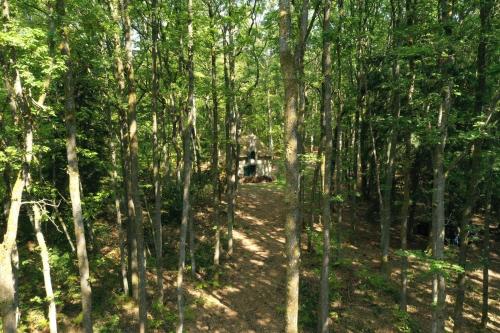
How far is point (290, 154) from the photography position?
6117mm

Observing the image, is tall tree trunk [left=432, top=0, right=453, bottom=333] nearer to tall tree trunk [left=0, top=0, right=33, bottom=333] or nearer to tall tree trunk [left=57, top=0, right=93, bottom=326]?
tall tree trunk [left=57, top=0, right=93, bottom=326]

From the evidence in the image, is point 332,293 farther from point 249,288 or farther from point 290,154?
point 290,154

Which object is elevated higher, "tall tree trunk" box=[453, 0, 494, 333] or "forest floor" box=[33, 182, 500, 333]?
"tall tree trunk" box=[453, 0, 494, 333]

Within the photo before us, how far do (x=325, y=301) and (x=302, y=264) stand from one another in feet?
17.6

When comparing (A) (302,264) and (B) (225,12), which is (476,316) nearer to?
(A) (302,264)

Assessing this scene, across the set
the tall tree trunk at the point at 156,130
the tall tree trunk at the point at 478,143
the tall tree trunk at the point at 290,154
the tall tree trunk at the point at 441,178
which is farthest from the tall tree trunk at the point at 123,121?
the tall tree trunk at the point at 478,143

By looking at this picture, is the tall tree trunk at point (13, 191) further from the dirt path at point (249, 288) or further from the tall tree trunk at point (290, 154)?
the dirt path at point (249, 288)

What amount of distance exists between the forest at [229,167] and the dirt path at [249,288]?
0.27 feet

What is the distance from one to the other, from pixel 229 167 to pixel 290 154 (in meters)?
11.7

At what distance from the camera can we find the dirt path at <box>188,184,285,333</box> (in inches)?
555

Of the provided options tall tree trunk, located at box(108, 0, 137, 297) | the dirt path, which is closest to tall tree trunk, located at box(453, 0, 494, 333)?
the dirt path

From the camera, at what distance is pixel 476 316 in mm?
14844

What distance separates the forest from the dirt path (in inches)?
3.3

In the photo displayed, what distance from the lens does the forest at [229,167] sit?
918 centimetres
